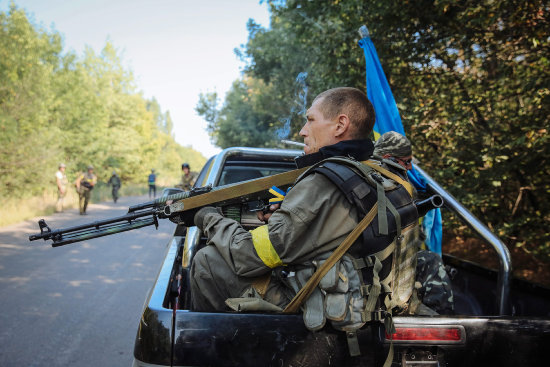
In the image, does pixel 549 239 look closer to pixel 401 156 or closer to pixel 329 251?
pixel 401 156

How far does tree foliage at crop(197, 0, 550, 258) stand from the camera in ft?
15.9

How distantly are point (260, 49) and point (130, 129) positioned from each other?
1603 centimetres

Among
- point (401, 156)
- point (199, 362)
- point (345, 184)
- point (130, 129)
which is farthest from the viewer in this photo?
point (130, 129)

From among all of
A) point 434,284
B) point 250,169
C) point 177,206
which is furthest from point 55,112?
point 434,284

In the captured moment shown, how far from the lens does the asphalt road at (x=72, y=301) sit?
3381mm

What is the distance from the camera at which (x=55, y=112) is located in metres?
20.4

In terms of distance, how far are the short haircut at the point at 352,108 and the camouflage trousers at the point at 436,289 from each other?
1.37 metres

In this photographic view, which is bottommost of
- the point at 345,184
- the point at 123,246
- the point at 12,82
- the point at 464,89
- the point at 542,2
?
the point at 123,246

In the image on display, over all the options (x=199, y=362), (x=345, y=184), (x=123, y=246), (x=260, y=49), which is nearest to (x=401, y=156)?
(x=345, y=184)

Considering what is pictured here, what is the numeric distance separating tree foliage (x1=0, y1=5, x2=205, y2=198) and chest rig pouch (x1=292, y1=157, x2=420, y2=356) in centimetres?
1535

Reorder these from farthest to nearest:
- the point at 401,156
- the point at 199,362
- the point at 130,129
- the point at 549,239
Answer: the point at 130,129 → the point at 549,239 → the point at 401,156 → the point at 199,362

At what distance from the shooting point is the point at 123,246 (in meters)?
8.25

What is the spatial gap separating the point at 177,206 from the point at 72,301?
3.42 meters

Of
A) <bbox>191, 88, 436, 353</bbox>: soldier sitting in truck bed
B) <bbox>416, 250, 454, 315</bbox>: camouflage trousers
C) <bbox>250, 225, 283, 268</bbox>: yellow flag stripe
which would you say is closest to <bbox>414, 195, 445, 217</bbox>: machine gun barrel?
<bbox>191, 88, 436, 353</bbox>: soldier sitting in truck bed
